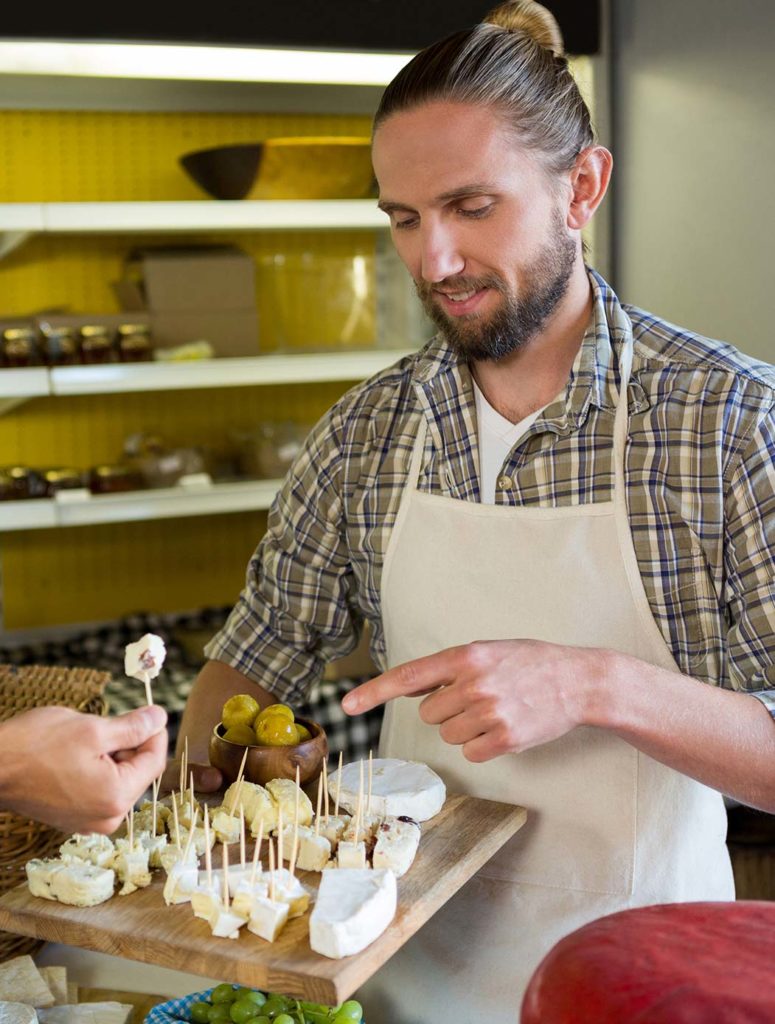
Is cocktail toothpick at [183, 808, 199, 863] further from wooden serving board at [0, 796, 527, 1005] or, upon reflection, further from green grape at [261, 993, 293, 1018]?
green grape at [261, 993, 293, 1018]

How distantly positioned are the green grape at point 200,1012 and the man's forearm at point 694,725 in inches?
21.4

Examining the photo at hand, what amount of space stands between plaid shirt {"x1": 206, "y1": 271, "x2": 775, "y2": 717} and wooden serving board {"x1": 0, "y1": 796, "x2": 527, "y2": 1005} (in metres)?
0.42

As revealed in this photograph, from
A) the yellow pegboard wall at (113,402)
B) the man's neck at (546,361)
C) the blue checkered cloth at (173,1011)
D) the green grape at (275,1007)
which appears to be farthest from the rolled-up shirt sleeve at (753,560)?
the yellow pegboard wall at (113,402)

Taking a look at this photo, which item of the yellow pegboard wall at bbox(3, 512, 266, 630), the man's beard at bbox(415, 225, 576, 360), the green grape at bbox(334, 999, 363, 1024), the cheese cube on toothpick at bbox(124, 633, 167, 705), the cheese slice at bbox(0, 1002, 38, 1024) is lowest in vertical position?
the green grape at bbox(334, 999, 363, 1024)

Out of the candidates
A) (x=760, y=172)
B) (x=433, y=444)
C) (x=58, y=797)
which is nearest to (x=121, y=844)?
(x=58, y=797)

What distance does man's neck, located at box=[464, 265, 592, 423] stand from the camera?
1.69m

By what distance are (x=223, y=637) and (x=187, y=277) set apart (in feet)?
4.85

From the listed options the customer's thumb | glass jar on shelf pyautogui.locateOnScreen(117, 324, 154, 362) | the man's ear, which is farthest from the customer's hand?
glass jar on shelf pyautogui.locateOnScreen(117, 324, 154, 362)

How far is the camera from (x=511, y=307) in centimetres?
160

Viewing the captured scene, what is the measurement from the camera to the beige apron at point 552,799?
61.2 inches

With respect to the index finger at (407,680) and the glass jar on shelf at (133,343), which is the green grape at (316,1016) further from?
the glass jar on shelf at (133,343)

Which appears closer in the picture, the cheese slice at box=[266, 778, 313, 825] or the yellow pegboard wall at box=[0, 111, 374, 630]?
the cheese slice at box=[266, 778, 313, 825]

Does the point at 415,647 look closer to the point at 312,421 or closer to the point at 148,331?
the point at 148,331

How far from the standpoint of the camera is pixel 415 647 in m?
1.72
